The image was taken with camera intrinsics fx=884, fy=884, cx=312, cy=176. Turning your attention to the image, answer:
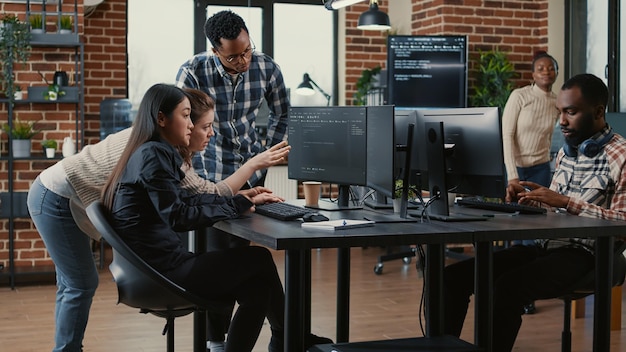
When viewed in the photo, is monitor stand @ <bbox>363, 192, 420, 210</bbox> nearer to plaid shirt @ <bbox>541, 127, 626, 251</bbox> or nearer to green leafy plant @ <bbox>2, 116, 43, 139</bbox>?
plaid shirt @ <bbox>541, 127, 626, 251</bbox>

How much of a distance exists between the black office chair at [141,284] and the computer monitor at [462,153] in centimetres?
92

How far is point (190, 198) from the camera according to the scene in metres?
3.08

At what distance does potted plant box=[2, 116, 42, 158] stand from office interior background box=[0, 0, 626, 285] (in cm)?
10

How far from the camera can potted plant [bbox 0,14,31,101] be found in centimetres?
591

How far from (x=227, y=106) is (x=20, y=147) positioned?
275 cm

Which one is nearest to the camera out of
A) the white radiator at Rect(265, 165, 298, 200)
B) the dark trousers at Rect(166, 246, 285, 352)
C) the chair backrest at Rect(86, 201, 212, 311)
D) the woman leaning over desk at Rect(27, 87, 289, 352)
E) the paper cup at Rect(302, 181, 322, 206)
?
the chair backrest at Rect(86, 201, 212, 311)

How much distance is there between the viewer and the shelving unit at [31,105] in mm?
6039

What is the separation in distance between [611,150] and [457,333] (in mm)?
936

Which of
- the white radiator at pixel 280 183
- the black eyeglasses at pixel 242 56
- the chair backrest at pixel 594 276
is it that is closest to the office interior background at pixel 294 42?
the white radiator at pixel 280 183

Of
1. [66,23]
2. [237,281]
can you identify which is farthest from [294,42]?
[237,281]

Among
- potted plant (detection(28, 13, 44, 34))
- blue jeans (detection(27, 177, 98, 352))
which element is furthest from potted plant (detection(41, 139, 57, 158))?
blue jeans (detection(27, 177, 98, 352))

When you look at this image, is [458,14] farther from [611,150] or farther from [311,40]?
[611,150]

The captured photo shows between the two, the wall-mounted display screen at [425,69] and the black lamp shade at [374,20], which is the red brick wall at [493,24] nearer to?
the wall-mounted display screen at [425,69]

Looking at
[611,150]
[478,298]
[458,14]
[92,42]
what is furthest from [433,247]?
[92,42]
